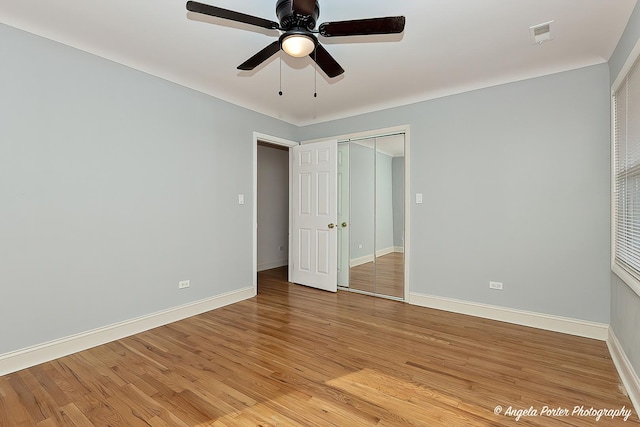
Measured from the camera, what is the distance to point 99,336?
270 cm

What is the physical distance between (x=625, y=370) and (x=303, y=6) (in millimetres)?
3152

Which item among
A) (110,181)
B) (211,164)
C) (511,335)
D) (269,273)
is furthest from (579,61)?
(269,273)

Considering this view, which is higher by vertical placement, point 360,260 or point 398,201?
point 398,201

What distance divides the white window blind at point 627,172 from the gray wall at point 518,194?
0.76ft

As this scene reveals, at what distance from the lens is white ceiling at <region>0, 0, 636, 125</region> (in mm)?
2129

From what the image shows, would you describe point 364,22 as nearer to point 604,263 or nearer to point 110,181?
point 110,181

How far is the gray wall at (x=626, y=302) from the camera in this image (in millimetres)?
1986

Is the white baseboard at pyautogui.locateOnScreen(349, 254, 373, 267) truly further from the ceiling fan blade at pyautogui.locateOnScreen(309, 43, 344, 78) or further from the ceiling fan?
the ceiling fan

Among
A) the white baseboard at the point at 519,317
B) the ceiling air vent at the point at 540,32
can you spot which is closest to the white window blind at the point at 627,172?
the ceiling air vent at the point at 540,32

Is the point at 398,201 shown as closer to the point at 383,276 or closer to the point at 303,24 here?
the point at 383,276

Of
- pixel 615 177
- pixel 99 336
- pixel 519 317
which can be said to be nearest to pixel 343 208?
pixel 519 317

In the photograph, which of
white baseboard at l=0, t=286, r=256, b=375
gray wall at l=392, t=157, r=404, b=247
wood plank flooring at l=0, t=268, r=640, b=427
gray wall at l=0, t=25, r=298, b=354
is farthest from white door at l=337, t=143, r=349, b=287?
white baseboard at l=0, t=286, r=256, b=375

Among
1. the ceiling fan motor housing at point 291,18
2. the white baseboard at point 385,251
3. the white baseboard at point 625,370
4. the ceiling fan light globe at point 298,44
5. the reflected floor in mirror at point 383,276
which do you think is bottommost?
the white baseboard at point 625,370

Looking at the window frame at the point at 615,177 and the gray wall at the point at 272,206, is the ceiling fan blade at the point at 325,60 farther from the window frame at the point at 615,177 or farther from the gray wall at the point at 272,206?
the gray wall at the point at 272,206
